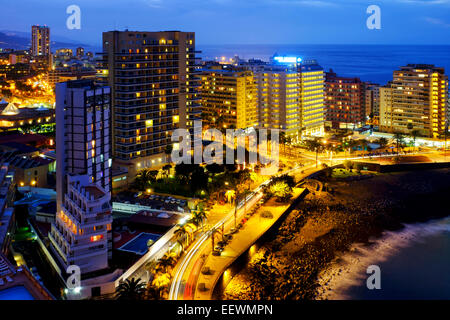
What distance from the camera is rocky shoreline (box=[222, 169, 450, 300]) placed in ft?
76.3

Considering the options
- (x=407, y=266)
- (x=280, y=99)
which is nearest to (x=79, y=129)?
(x=407, y=266)

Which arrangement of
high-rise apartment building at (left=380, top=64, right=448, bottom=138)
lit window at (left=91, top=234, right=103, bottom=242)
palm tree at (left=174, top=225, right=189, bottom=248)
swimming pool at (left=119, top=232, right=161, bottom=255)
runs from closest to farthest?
lit window at (left=91, top=234, right=103, bottom=242)
swimming pool at (left=119, top=232, right=161, bottom=255)
palm tree at (left=174, top=225, right=189, bottom=248)
high-rise apartment building at (left=380, top=64, right=448, bottom=138)

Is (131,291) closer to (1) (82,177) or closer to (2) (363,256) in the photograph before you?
(1) (82,177)

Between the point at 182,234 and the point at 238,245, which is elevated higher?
the point at 182,234

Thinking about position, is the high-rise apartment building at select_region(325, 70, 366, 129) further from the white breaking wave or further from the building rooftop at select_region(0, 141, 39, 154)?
the building rooftop at select_region(0, 141, 39, 154)

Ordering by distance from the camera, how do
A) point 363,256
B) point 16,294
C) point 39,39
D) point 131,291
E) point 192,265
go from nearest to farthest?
point 16,294 → point 131,291 → point 192,265 → point 363,256 → point 39,39

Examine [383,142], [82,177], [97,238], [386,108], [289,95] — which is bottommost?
[97,238]

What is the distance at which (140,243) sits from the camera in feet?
78.4

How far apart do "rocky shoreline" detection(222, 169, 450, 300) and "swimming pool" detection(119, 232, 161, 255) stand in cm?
462

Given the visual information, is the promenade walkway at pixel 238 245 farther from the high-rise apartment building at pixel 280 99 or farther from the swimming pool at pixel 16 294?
the high-rise apartment building at pixel 280 99

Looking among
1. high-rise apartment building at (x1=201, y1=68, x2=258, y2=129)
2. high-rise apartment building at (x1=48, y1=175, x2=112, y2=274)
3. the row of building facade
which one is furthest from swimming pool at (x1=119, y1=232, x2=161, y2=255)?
high-rise apartment building at (x1=201, y1=68, x2=258, y2=129)

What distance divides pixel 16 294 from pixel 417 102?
54.7m

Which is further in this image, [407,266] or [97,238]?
[407,266]

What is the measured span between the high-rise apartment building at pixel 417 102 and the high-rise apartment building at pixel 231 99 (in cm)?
1810
